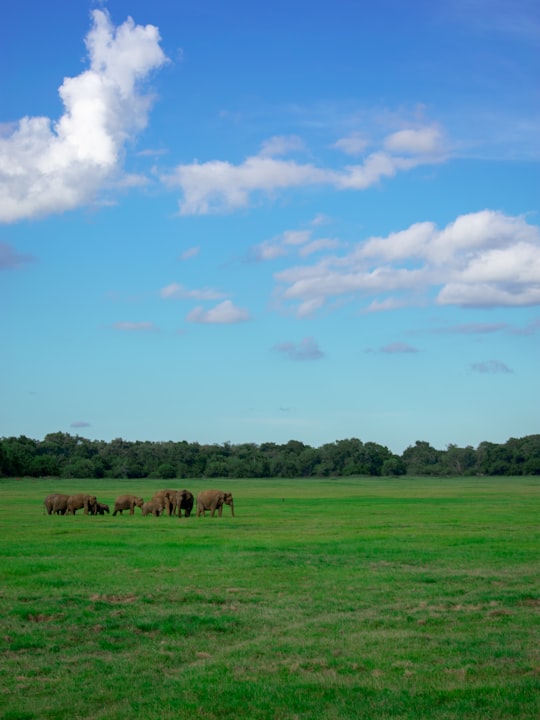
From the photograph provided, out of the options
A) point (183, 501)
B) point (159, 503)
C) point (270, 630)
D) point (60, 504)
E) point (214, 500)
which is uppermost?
point (214, 500)

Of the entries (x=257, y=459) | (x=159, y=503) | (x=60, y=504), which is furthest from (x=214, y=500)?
(x=257, y=459)

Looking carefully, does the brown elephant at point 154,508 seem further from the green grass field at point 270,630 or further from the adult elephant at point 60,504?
the green grass field at point 270,630

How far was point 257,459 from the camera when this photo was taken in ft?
478

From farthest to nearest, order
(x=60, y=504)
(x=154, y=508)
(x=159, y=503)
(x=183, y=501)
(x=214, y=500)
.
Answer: (x=60, y=504) < (x=154, y=508) < (x=159, y=503) < (x=183, y=501) < (x=214, y=500)

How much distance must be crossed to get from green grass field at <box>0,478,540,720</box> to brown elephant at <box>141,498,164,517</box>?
59.1 ft

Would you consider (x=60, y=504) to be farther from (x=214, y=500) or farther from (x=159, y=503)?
(x=214, y=500)

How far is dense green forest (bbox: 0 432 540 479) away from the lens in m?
131

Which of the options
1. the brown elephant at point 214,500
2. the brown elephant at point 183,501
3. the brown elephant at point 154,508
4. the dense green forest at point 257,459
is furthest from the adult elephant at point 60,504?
the dense green forest at point 257,459

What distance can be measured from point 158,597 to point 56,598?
2047 millimetres

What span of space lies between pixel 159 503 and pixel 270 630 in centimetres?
3271

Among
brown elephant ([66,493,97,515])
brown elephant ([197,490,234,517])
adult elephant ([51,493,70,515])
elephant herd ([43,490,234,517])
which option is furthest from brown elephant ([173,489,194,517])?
adult elephant ([51,493,70,515])

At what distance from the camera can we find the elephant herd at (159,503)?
145ft

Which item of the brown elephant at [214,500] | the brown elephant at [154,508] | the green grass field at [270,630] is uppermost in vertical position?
the brown elephant at [214,500]

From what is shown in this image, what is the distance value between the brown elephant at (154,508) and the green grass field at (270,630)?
1800cm
